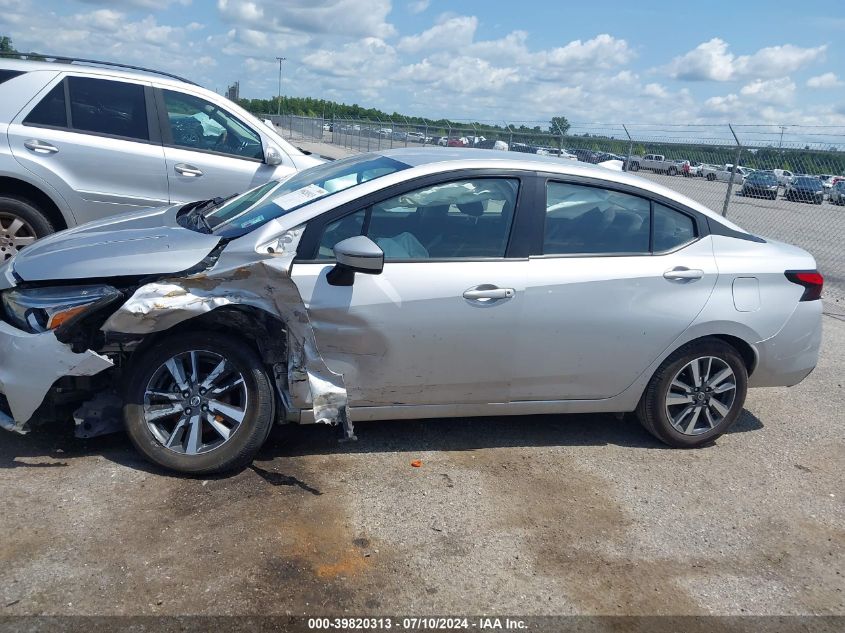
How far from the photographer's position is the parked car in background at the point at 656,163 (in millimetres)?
13875

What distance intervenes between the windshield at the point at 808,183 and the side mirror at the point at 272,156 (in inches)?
319

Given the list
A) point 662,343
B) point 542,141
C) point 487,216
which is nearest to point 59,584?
point 487,216

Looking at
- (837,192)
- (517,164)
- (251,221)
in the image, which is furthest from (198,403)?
(837,192)

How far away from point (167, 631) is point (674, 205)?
3645mm

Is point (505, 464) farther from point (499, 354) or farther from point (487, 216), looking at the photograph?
point (487, 216)

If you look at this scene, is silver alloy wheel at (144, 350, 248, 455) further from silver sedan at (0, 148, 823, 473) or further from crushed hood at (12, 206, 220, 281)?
crushed hood at (12, 206, 220, 281)

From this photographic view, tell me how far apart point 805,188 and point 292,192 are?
966cm

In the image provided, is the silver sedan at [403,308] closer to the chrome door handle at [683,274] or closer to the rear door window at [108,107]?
the chrome door handle at [683,274]

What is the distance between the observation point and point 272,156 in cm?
748

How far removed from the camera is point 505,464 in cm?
460

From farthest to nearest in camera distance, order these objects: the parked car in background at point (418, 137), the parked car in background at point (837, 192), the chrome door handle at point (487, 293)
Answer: the parked car in background at point (418, 137), the parked car in background at point (837, 192), the chrome door handle at point (487, 293)

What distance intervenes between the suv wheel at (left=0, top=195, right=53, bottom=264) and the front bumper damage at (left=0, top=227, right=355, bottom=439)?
3182 millimetres

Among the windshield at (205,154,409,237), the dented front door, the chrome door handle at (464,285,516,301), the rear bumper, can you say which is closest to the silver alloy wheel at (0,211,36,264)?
the windshield at (205,154,409,237)

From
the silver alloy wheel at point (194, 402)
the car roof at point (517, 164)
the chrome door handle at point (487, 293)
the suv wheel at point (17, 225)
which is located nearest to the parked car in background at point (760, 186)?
the car roof at point (517, 164)
